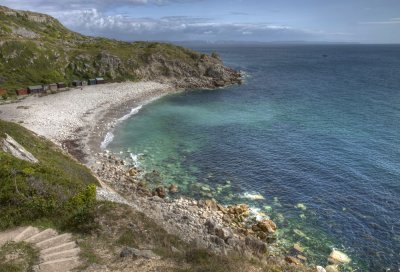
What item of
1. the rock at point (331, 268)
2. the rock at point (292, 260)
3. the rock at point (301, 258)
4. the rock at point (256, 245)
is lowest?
the rock at point (331, 268)

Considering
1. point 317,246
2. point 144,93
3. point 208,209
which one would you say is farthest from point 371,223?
point 144,93

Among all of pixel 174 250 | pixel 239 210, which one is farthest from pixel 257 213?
pixel 174 250

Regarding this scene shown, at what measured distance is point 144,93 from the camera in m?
96.9

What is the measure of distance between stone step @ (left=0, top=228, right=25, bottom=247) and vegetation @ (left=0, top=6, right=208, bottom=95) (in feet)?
231

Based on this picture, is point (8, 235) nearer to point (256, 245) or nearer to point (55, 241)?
point (55, 241)

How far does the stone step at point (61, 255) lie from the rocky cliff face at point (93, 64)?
260 ft

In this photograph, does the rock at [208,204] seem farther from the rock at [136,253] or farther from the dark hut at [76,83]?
the dark hut at [76,83]

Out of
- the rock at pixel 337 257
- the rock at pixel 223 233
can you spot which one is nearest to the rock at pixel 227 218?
the rock at pixel 223 233

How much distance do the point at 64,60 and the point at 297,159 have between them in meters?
85.3

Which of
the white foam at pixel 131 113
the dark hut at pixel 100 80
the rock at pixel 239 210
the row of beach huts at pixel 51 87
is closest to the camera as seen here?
the rock at pixel 239 210

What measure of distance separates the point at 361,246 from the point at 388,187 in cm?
1477

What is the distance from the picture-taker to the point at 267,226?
33688mm

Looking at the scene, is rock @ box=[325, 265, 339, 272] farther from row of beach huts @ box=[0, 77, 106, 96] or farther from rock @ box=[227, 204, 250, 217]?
row of beach huts @ box=[0, 77, 106, 96]

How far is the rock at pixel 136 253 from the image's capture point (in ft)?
68.0
